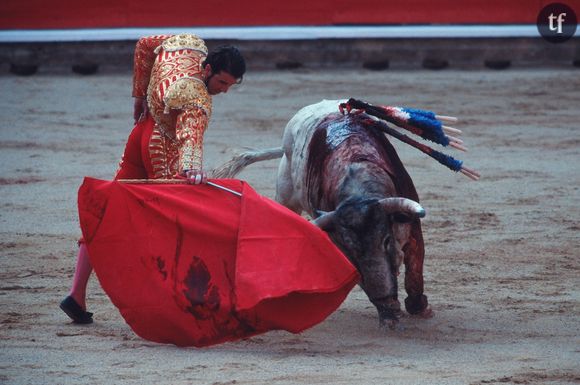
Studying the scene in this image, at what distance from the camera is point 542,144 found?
315 inches

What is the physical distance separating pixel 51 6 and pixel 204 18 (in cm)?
132

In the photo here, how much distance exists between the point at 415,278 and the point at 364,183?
41cm

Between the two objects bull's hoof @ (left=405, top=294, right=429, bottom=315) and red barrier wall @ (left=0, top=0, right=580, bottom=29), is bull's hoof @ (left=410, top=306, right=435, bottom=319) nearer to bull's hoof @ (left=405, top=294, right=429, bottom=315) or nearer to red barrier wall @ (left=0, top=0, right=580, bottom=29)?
bull's hoof @ (left=405, top=294, right=429, bottom=315)

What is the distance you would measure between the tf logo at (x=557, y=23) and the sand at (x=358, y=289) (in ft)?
1.41

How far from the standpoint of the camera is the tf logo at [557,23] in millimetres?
10992

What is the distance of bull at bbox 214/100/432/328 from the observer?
404 cm

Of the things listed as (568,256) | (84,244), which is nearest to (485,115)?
(568,256)

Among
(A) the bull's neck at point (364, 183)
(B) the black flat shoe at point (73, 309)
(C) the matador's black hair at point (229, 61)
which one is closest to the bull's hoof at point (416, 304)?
(A) the bull's neck at point (364, 183)

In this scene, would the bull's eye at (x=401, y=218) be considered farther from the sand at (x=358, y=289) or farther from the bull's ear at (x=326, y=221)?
the sand at (x=358, y=289)

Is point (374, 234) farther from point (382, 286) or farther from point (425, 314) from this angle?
point (425, 314)

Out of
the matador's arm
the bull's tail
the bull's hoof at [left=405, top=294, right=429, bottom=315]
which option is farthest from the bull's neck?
the bull's tail

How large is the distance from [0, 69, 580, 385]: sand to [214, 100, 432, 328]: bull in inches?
6.8

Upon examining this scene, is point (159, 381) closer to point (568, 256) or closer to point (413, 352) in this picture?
point (413, 352)

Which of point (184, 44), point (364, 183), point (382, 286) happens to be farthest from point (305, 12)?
point (382, 286)
